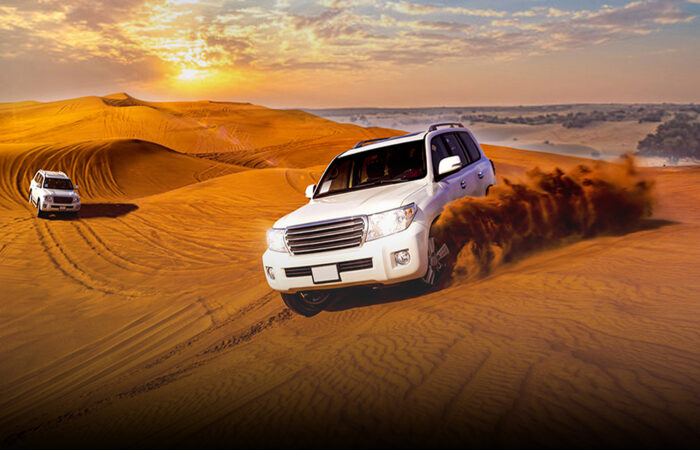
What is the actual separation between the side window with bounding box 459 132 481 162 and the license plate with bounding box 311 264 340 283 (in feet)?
11.7

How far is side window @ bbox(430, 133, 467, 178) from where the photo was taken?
659cm

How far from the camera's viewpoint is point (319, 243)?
216 inches

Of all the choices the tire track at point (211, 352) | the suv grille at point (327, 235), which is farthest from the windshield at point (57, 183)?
the suv grille at point (327, 235)

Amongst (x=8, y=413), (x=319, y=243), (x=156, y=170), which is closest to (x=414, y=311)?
(x=319, y=243)

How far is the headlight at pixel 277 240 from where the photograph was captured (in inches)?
226

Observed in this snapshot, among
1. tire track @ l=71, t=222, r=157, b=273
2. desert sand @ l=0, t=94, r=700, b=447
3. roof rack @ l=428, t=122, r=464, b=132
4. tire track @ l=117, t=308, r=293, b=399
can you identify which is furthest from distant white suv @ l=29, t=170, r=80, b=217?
roof rack @ l=428, t=122, r=464, b=132

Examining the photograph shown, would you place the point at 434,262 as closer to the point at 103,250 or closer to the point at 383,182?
the point at 383,182

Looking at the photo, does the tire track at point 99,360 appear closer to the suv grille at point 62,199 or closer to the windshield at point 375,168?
the windshield at point 375,168

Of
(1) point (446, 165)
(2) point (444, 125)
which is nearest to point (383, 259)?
(1) point (446, 165)

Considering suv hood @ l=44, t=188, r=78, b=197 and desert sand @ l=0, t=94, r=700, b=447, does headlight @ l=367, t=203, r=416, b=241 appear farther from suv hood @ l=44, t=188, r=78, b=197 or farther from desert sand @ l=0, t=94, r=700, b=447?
suv hood @ l=44, t=188, r=78, b=197

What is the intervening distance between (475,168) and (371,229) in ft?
9.79

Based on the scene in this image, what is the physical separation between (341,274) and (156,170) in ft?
106

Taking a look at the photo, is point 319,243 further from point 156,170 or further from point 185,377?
point 156,170

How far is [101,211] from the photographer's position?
19.6m
